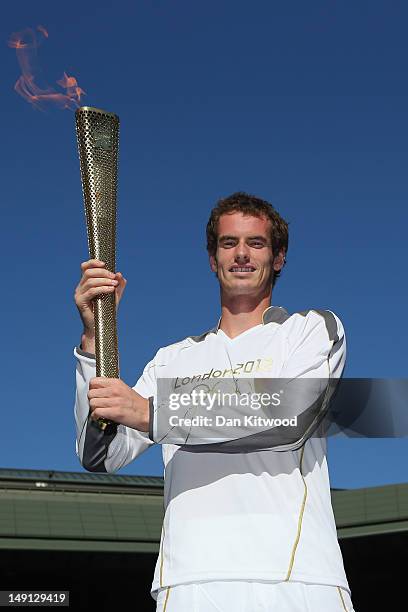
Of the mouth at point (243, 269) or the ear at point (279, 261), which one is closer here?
the mouth at point (243, 269)

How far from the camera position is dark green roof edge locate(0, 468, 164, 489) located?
21.8 meters

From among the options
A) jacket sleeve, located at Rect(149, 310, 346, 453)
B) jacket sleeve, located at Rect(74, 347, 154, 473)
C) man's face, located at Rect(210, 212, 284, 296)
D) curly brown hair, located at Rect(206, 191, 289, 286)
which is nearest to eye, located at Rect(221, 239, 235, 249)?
man's face, located at Rect(210, 212, 284, 296)

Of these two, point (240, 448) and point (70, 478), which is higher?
point (70, 478)

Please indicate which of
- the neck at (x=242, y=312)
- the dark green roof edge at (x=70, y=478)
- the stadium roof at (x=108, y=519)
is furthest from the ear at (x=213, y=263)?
the dark green roof edge at (x=70, y=478)

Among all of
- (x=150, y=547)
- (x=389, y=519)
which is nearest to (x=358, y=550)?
(x=389, y=519)

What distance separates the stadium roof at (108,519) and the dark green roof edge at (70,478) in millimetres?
1426

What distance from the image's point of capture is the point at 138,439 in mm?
3705

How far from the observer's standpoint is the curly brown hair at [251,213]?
3875 mm

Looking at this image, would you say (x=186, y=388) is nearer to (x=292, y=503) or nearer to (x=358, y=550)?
(x=292, y=503)

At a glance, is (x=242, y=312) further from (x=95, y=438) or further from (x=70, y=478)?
(x=70, y=478)

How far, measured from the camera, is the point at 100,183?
371 centimetres

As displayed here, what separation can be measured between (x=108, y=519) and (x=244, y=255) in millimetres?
15488

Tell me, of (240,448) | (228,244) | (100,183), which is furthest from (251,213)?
(240,448)

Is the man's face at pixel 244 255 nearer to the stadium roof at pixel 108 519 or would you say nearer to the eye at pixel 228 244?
the eye at pixel 228 244
